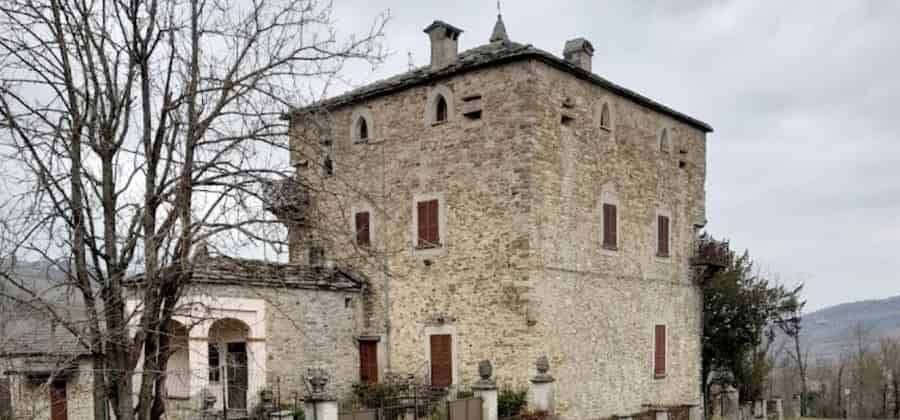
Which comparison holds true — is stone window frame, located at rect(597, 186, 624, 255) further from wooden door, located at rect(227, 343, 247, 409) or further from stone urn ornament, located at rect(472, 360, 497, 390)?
wooden door, located at rect(227, 343, 247, 409)

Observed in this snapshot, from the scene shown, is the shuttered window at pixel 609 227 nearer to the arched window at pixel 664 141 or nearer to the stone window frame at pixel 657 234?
the stone window frame at pixel 657 234

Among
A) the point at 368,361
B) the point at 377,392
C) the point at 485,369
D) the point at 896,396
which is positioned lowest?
the point at 896,396

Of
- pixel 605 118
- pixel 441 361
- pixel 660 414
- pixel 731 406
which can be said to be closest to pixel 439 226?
pixel 441 361

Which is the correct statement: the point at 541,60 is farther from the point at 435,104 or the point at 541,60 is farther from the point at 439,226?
the point at 439,226

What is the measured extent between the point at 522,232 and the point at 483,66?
3823 millimetres

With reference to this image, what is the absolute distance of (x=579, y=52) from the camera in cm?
2044

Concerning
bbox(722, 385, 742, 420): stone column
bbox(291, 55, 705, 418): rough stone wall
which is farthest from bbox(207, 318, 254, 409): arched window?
bbox(722, 385, 742, 420): stone column

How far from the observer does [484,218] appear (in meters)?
18.0

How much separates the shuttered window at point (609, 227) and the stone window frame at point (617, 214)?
0.22 feet

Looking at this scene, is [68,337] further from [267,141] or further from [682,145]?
[682,145]

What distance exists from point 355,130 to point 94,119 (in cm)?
1258

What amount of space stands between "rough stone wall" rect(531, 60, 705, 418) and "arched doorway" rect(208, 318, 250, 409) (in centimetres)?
644

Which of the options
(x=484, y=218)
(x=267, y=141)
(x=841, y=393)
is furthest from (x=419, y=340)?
(x=841, y=393)

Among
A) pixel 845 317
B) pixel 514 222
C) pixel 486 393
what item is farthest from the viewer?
pixel 845 317
